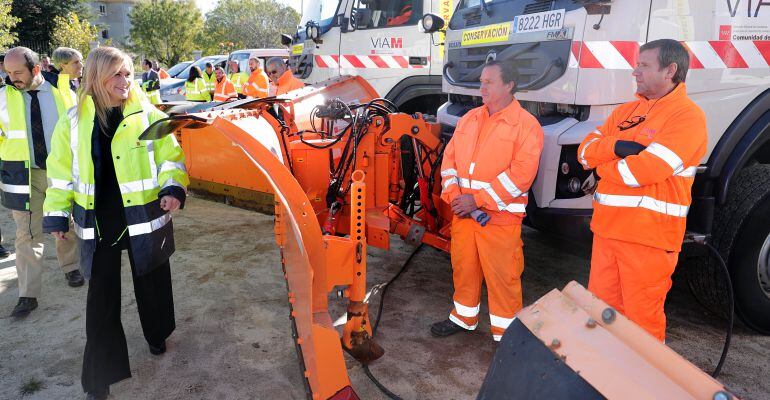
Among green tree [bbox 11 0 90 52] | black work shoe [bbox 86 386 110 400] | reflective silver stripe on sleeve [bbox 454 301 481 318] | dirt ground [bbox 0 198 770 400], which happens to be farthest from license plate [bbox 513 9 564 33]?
green tree [bbox 11 0 90 52]

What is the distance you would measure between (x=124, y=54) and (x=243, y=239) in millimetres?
2739

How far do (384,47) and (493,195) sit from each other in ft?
10.6

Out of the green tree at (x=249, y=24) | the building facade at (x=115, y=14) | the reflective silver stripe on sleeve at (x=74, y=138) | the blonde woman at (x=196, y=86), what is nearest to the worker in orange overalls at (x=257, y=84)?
the blonde woman at (x=196, y=86)

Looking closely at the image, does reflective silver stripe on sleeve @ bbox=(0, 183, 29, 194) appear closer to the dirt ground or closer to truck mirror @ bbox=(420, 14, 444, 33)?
the dirt ground

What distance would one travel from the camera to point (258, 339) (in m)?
3.22

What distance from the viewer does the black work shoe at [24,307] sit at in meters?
3.50

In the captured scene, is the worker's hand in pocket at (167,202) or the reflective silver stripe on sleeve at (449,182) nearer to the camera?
the worker's hand in pocket at (167,202)

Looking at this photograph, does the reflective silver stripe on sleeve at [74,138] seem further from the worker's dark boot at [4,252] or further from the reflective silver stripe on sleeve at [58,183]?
the worker's dark boot at [4,252]

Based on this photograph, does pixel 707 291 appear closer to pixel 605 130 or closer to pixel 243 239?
pixel 605 130

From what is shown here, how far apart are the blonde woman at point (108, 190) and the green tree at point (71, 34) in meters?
30.1

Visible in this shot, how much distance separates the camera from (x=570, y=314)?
1184mm

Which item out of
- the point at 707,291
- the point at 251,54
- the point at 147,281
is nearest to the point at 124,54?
the point at 147,281

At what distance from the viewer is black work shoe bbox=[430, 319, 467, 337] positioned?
3.23m

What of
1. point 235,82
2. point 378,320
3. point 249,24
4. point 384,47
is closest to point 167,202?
point 378,320
